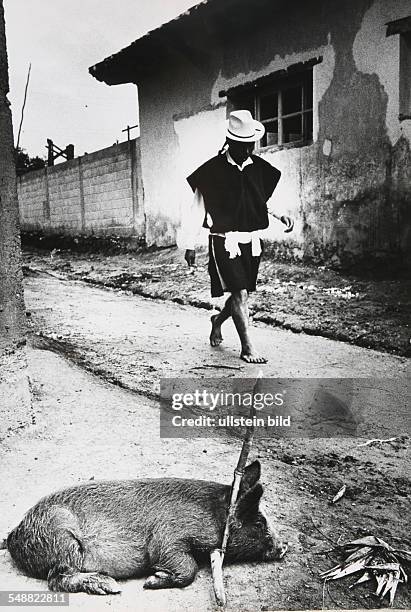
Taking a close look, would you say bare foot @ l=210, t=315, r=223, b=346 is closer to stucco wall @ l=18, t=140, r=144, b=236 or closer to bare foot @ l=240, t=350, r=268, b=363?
bare foot @ l=240, t=350, r=268, b=363

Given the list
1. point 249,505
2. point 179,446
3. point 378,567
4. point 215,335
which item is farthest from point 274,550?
point 215,335

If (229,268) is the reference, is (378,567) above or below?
below

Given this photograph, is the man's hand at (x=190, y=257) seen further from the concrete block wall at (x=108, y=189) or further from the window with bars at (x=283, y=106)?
the window with bars at (x=283, y=106)

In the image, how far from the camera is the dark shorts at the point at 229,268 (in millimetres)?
1615

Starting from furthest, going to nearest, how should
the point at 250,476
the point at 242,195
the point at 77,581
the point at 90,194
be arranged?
the point at 90,194 < the point at 242,195 < the point at 250,476 < the point at 77,581

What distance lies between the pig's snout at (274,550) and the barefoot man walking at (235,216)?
1.48 ft

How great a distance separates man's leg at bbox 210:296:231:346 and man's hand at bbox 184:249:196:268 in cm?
14

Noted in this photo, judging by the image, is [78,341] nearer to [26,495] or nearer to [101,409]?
[101,409]

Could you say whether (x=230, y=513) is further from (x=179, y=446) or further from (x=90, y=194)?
(x=90, y=194)

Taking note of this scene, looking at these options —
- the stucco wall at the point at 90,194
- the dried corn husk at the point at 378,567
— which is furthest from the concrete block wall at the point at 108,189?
the dried corn husk at the point at 378,567

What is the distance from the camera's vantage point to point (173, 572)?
1335mm

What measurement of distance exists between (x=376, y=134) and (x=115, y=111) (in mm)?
719

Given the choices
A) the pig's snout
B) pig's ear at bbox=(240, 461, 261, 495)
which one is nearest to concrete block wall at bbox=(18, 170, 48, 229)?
pig's ear at bbox=(240, 461, 261, 495)

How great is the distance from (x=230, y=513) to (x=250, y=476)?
0.32 ft
